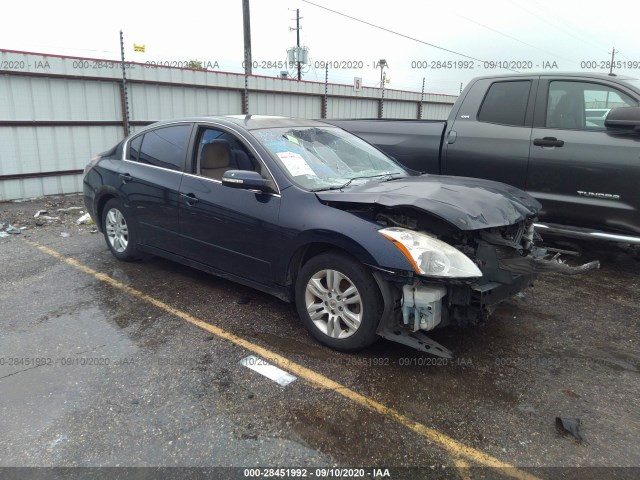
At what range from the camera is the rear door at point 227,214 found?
12.5ft

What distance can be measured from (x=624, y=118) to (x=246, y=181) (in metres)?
3.58

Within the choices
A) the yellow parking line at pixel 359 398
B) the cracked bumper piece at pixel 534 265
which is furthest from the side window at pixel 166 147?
the cracked bumper piece at pixel 534 265

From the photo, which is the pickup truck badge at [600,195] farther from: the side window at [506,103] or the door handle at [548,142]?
the side window at [506,103]

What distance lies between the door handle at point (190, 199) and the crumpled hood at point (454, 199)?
128cm

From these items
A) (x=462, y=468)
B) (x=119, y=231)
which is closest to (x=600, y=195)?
(x=462, y=468)

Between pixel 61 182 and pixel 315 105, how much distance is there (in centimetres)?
754

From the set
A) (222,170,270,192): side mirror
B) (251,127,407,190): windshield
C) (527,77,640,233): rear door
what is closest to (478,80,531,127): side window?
(527,77,640,233): rear door

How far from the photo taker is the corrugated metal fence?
8484mm

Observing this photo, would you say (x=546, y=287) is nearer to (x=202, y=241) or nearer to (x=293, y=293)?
(x=293, y=293)

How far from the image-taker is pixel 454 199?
11.0 feet

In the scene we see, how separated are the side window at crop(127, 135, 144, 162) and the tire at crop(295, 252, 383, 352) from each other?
2.50 metres

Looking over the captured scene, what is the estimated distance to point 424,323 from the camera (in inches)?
123

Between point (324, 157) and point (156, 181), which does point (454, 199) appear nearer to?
point (324, 157)

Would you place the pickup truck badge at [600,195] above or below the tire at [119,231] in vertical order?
above
